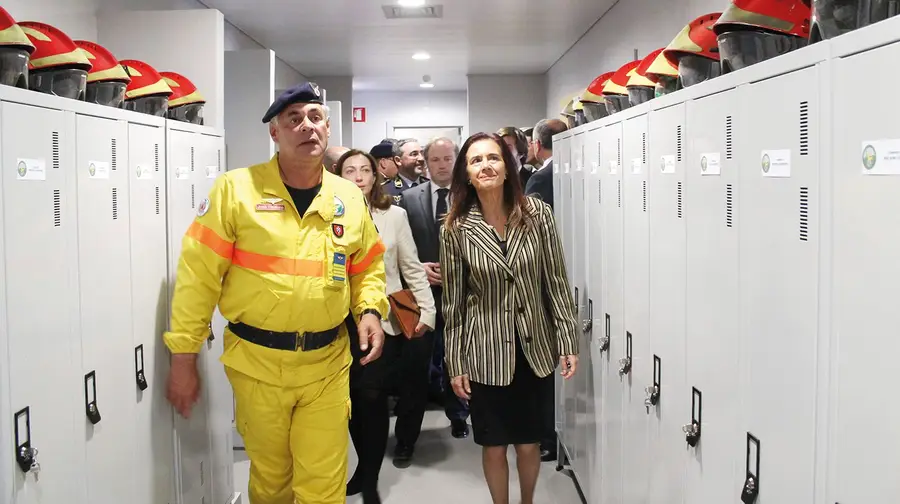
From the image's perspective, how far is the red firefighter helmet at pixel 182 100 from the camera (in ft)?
9.64

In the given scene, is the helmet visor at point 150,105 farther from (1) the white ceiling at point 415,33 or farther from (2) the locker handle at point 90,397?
(1) the white ceiling at point 415,33

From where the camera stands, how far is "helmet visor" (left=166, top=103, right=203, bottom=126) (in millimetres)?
2961

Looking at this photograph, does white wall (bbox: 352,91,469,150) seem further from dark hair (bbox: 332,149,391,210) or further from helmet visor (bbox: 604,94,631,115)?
helmet visor (bbox: 604,94,631,115)

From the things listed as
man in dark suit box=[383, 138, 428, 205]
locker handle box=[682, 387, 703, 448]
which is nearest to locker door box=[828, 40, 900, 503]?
locker handle box=[682, 387, 703, 448]

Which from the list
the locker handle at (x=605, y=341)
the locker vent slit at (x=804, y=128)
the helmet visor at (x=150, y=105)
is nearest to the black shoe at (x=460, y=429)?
the locker handle at (x=605, y=341)

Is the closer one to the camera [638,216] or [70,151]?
[70,151]

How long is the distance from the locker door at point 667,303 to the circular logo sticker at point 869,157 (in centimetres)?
84

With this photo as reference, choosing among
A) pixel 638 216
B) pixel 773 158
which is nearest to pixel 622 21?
pixel 638 216

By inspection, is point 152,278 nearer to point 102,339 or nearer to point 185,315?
point 185,315

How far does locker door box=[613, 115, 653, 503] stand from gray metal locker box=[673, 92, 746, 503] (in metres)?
0.40

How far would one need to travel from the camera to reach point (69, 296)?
74.5 inches

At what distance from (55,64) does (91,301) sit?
64cm

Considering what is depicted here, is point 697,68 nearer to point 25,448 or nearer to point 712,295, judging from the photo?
point 712,295

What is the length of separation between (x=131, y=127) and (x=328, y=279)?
768 mm
